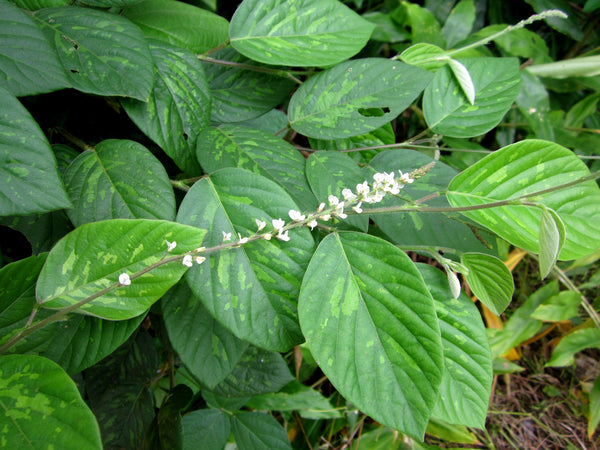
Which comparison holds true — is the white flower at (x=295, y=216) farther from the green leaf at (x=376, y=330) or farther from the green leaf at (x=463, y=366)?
the green leaf at (x=463, y=366)

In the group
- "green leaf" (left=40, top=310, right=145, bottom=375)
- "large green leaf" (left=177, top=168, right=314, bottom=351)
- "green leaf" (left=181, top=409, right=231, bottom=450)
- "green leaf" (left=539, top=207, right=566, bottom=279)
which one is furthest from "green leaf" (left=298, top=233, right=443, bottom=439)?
"green leaf" (left=181, top=409, right=231, bottom=450)

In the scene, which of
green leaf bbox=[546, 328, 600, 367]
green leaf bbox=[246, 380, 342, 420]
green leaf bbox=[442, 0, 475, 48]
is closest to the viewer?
green leaf bbox=[246, 380, 342, 420]

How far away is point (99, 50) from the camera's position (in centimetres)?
55

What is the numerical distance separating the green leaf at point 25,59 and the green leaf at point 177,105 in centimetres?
12

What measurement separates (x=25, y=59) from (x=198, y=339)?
442 mm

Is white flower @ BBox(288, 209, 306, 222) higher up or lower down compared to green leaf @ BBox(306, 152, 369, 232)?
higher up

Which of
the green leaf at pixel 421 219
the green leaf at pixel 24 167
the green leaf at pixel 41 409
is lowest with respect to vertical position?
the green leaf at pixel 41 409

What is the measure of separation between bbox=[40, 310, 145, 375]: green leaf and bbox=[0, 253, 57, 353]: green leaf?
31mm

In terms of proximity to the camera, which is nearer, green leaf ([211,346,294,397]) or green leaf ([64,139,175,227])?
green leaf ([64,139,175,227])

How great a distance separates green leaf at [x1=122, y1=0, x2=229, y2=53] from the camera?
2.39 feet

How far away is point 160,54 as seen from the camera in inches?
24.8

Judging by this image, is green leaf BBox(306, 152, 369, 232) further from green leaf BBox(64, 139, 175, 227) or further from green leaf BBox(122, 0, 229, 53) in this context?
green leaf BBox(122, 0, 229, 53)

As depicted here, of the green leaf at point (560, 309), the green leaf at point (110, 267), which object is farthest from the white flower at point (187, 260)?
the green leaf at point (560, 309)

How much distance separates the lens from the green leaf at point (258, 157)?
1.96 ft
